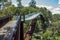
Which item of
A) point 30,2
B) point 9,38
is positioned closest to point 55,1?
point 30,2

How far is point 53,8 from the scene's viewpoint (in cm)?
905

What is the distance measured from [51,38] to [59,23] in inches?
63.8

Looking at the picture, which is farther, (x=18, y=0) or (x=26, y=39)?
(x=18, y=0)

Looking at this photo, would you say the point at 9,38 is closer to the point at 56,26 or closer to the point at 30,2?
the point at 56,26

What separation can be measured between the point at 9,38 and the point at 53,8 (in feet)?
25.6

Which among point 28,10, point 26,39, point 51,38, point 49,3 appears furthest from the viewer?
point 49,3

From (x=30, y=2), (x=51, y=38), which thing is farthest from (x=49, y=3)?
(x=51, y=38)

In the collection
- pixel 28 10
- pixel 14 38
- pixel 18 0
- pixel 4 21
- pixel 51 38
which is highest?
pixel 18 0

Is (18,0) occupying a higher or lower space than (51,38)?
higher

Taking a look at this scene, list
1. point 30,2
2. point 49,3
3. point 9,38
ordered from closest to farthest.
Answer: point 9,38 → point 30,2 → point 49,3

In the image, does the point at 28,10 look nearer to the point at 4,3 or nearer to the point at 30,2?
the point at 4,3

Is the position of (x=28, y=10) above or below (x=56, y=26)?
above

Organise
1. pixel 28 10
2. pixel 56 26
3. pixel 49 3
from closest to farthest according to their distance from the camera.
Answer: pixel 56 26 → pixel 28 10 → pixel 49 3

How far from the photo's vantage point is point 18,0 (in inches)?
299
